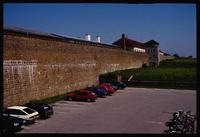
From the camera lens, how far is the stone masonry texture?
19.0 m

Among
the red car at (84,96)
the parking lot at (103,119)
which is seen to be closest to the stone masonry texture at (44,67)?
the red car at (84,96)

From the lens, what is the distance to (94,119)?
16.2m

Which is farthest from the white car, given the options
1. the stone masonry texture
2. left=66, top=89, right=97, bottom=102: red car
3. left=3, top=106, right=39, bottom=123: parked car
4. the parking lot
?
left=66, top=89, right=97, bottom=102: red car

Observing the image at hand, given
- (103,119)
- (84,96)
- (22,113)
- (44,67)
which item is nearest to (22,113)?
(22,113)

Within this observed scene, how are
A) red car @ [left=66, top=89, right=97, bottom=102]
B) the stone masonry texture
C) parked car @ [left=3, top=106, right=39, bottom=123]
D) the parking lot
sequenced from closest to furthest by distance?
the parking lot < parked car @ [left=3, top=106, right=39, bottom=123] < the stone masonry texture < red car @ [left=66, top=89, right=97, bottom=102]

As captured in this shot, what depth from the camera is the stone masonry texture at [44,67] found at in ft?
62.5

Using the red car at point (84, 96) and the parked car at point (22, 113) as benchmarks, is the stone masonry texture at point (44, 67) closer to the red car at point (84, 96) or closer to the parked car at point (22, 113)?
the red car at point (84, 96)

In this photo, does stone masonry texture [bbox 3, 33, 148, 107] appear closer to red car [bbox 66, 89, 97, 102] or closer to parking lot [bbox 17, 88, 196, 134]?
red car [bbox 66, 89, 97, 102]

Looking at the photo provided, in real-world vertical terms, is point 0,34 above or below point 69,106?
above

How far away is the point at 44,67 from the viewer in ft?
78.3

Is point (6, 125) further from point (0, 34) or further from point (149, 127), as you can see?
point (0, 34)

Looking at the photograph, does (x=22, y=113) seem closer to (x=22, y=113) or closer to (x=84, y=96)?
(x=22, y=113)

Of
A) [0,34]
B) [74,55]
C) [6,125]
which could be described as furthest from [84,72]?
[0,34]

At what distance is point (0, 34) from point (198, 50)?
1565mm
